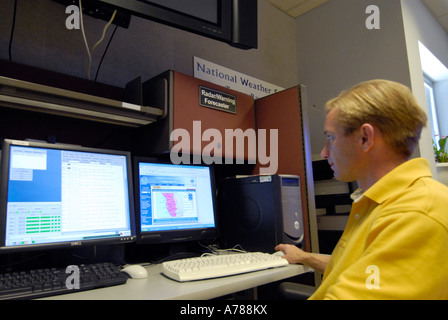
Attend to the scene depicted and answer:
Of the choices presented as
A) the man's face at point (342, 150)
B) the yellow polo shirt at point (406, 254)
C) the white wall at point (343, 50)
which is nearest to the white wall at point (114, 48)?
the white wall at point (343, 50)

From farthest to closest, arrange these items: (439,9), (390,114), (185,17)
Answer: (439,9) → (185,17) → (390,114)

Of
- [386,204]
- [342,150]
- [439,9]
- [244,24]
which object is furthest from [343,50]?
[386,204]

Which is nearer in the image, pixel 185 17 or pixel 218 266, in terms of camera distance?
pixel 218 266

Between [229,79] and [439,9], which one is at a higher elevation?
[439,9]

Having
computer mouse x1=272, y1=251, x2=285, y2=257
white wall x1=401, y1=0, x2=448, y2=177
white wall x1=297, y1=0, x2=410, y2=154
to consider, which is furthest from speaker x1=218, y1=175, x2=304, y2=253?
white wall x1=297, y1=0, x2=410, y2=154

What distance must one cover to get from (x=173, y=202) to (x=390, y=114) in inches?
32.9

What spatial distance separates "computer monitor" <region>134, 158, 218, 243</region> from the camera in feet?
3.98

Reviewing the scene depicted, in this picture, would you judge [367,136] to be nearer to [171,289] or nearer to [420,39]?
[171,289]

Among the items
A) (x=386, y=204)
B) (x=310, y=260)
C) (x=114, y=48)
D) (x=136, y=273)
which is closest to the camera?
(x=386, y=204)

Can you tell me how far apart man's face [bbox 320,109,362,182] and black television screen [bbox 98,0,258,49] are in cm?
65

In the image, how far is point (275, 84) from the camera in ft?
7.95

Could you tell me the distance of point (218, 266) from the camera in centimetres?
94

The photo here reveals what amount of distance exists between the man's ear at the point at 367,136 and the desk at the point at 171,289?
1.52 feet

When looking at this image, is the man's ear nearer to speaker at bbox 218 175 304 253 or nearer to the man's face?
the man's face
